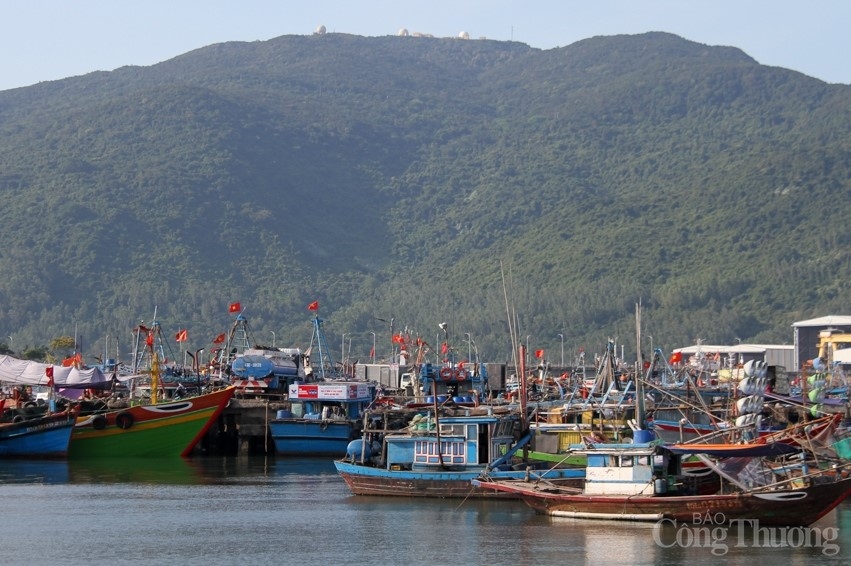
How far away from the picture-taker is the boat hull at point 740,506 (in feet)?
152

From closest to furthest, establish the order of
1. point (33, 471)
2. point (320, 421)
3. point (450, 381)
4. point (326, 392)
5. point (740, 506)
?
point (740, 506) < point (33, 471) < point (320, 421) < point (326, 392) < point (450, 381)

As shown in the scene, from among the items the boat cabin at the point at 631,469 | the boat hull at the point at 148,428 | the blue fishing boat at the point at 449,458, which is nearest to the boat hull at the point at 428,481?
the blue fishing boat at the point at 449,458

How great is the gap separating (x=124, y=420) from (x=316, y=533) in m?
30.4

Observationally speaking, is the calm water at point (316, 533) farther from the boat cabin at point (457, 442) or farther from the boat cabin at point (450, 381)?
the boat cabin at point (450, 381)

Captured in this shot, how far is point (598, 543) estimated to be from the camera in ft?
151

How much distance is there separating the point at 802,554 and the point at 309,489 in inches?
930

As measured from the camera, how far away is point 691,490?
48.1 meters

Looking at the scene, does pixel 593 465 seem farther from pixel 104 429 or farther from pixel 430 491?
pixel 104 429

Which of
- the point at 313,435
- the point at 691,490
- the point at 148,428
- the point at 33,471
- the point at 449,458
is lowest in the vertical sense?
the point at 33,471

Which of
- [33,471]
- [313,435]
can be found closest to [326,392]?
[313,435]

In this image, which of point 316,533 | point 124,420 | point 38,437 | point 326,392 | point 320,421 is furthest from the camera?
point 326,392

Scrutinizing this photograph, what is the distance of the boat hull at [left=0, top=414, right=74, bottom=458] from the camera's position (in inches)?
3014

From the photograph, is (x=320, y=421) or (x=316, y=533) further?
(x=320, y=421)

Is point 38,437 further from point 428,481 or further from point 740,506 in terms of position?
point 740,506
